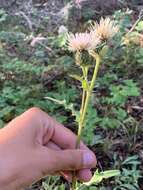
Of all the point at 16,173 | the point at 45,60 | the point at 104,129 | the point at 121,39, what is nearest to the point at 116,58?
the point at 121,39

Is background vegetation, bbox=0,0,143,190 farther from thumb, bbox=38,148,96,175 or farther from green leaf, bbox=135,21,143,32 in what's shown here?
thumb, bbox=38,148,96,175

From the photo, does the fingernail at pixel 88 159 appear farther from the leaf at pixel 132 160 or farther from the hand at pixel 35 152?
the leaf at pixel 132 160

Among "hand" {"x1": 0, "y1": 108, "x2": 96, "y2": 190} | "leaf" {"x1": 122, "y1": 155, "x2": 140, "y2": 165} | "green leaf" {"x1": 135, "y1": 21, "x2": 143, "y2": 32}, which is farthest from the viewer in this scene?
"green leaf" {"x1": 135, "y1": 21, "x2": 143, "y2": 32}

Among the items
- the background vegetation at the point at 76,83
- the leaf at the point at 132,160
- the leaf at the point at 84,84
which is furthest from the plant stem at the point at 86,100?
the leaf at the point at 132,160

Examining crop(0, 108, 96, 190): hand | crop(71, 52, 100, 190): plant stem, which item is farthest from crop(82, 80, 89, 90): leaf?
crop(0, 108, 96, 190): hand

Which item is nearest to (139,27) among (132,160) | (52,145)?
(132,160)

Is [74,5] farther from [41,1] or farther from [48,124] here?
[48,124]

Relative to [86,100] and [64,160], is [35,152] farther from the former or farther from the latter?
[86,100]
